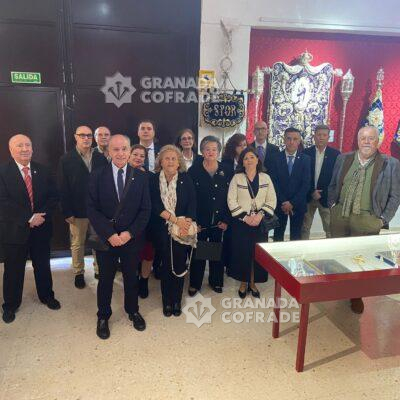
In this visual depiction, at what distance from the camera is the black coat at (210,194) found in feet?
10.8

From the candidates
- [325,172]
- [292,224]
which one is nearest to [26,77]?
[292,224]

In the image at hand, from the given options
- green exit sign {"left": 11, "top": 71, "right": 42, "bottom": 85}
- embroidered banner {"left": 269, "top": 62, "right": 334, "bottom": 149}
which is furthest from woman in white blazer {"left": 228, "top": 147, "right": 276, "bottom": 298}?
green exit sign {"left": 11, "top": 71, "right": 42, "bottom": 85}

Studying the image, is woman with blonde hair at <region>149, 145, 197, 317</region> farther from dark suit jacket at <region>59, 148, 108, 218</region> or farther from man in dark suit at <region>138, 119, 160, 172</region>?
dark suit jacket at <region>59, 148, 108, 218</region>

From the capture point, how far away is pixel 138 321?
302 centimetres

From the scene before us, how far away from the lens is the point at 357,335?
297 centimetres

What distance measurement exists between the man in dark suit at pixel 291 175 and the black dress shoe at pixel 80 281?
214 cm

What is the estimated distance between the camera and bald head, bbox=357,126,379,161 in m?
3.16

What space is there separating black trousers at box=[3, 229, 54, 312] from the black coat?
4.51 ft

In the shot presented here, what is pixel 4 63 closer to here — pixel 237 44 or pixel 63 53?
pixel 63 53

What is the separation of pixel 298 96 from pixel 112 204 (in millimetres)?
3292

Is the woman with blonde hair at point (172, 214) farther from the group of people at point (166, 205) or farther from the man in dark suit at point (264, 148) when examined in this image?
the man in dark suit at point (264, 148)

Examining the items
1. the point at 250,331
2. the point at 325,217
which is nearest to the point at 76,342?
the point at 250,331

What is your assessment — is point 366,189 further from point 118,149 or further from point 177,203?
point 118,149

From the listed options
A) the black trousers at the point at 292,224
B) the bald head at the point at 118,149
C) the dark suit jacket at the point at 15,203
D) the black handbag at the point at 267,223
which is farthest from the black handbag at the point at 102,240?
the black trousers at the point at 292,224
